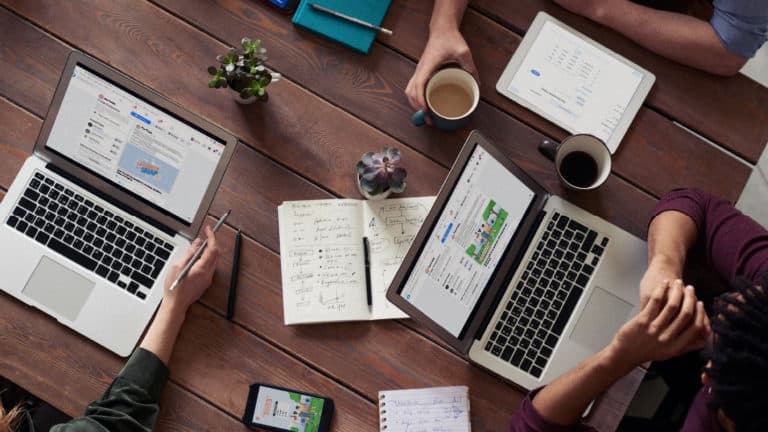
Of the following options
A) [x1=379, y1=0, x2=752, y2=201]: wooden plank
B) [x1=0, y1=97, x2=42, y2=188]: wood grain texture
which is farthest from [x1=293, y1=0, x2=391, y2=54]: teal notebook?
[x1=0, y1=97, x2=42, y2=188]: wood grain texture

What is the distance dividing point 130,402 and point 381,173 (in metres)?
0.67

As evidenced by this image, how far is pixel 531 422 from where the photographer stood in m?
1.19

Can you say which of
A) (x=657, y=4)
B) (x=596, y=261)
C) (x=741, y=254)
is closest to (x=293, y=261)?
(x=596, y=261)

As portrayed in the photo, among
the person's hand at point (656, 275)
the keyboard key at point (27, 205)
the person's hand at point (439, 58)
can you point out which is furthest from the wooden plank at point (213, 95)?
the person's hand at point (656, 275)

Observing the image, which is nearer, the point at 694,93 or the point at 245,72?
the point at 245,72

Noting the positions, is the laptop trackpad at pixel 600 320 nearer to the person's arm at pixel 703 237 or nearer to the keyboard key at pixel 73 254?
the person's arm at pixel 703 237

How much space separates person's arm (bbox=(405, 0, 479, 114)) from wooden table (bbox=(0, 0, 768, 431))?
4cm

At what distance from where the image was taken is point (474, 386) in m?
1.28

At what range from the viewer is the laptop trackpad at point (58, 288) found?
4.20ft

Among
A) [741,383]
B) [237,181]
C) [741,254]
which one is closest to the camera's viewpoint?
[741,383]

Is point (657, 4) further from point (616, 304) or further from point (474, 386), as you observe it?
point (474, 386)

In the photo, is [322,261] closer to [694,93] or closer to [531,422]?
[531,422]

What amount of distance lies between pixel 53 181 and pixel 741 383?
134 centimetres

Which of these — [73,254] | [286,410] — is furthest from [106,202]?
[286,410]
